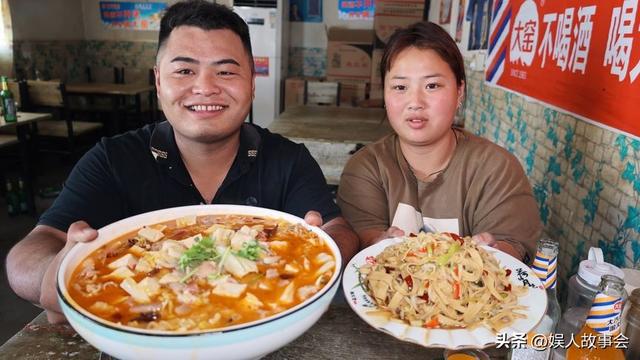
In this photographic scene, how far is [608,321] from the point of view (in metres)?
0.89

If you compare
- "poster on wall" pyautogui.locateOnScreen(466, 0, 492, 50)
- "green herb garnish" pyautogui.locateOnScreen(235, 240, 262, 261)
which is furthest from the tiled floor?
"poster on wall" pyautogui.locateOnScreen(466, 0, 492, 50)

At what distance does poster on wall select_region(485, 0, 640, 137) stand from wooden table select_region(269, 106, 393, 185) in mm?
1318

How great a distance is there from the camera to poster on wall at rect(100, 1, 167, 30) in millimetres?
8250

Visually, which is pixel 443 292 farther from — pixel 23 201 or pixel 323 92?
pixel 323 92

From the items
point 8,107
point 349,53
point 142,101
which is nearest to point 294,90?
point 349,53

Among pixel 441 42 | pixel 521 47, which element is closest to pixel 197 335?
pixel 441 42

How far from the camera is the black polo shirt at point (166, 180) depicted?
148 centimetres

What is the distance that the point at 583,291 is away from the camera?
1.05 meters

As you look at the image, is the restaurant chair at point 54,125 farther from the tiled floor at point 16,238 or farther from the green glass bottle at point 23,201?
the green glass bottle at point 23,201

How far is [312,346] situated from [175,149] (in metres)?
0.94

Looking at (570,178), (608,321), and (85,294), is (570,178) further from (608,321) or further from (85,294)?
(85,294)

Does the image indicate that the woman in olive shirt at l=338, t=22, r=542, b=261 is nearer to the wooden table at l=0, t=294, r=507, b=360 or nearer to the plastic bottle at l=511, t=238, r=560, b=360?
the plastic bottle at l=511, t=238, r=560, b=360

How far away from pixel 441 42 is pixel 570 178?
40.2 inches

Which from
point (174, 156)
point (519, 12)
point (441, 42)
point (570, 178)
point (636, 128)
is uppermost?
point (519, 12)
